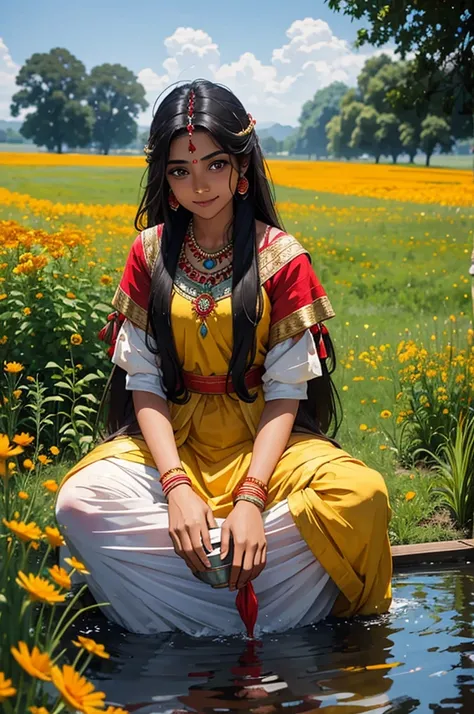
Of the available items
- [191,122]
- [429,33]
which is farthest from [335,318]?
[191,122]

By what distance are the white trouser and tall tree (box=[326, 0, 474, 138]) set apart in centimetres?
370

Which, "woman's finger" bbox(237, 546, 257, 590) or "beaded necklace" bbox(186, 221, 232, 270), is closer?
"woman's finger" bbox(237, 546, 257, 590)

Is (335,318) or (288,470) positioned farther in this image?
(335,318)

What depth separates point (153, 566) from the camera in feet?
8.51

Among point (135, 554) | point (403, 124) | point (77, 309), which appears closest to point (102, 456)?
point (135, 554)

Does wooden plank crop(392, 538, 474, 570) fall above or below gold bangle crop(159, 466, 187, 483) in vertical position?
below

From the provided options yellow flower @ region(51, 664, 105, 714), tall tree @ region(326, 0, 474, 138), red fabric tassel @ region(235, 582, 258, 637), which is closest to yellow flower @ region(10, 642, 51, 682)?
yellow flower @ region(51, 664, 105, 714)

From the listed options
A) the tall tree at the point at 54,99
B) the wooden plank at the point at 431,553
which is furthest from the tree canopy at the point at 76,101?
the wooden plank at the point at 431,553

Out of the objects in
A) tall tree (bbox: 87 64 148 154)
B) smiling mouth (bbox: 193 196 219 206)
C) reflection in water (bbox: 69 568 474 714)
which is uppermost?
tall tree (bbox: 87 64 148 154)

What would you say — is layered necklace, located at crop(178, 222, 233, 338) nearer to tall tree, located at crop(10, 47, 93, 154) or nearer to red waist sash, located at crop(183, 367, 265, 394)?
red waist sash, located at crop(183, 367, 265, 394)

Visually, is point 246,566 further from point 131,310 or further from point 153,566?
point 131,310

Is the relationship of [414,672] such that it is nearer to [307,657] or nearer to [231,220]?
[307,657]

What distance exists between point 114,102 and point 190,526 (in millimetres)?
4029

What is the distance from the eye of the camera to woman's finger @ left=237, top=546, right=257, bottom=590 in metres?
2.43
